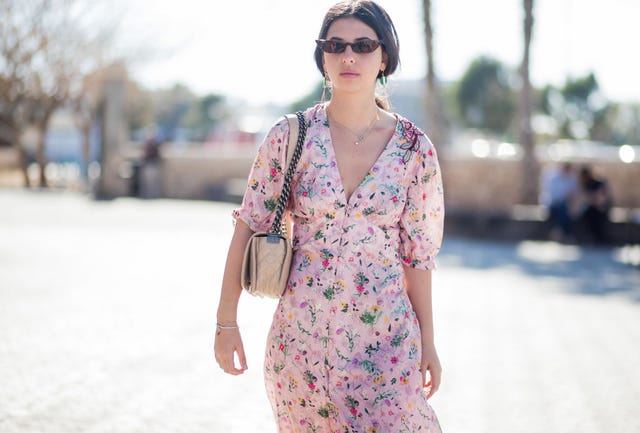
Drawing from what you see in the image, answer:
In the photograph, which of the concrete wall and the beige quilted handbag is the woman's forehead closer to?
the beige quilted handbag

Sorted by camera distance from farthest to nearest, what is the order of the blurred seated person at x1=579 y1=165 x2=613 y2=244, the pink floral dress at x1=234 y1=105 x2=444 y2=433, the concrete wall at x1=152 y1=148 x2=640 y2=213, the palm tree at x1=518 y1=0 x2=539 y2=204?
the concrete wall at x1=152 y1=148 x2=640 y2=213 → the palm tree at x1=518 y1=0 x2=539 y2=204 → the blurred seated person at x1=579 y1=165 x2=613 y2=244 → the pink floral dress at x1=234 y1=105 x2=444 y2=433

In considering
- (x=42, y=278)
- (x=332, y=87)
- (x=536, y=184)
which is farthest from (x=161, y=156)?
(x=332, y=87)

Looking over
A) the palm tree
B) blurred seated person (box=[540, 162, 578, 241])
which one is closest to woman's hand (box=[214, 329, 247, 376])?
blurred seated person (box=[540, 162, 578, 241])

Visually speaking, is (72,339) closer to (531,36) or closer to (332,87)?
(332,87)

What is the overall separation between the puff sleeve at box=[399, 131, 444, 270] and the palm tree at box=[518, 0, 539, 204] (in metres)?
16.5

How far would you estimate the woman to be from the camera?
280cm

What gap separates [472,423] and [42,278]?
6.33 m

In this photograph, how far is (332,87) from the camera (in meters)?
3.05

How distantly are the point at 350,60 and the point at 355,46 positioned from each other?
0.15ft

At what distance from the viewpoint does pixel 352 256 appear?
2.82 m

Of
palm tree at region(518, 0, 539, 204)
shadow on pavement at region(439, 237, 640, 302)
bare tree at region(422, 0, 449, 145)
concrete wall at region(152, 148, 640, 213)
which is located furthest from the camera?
concrete wall at region(152, 148, 640, 213)

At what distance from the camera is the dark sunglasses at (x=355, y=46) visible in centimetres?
288

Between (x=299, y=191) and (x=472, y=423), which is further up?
(x=299, y=191)

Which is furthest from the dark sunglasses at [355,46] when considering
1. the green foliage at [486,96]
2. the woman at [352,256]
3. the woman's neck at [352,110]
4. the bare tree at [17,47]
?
the green foliage at [486,96]
